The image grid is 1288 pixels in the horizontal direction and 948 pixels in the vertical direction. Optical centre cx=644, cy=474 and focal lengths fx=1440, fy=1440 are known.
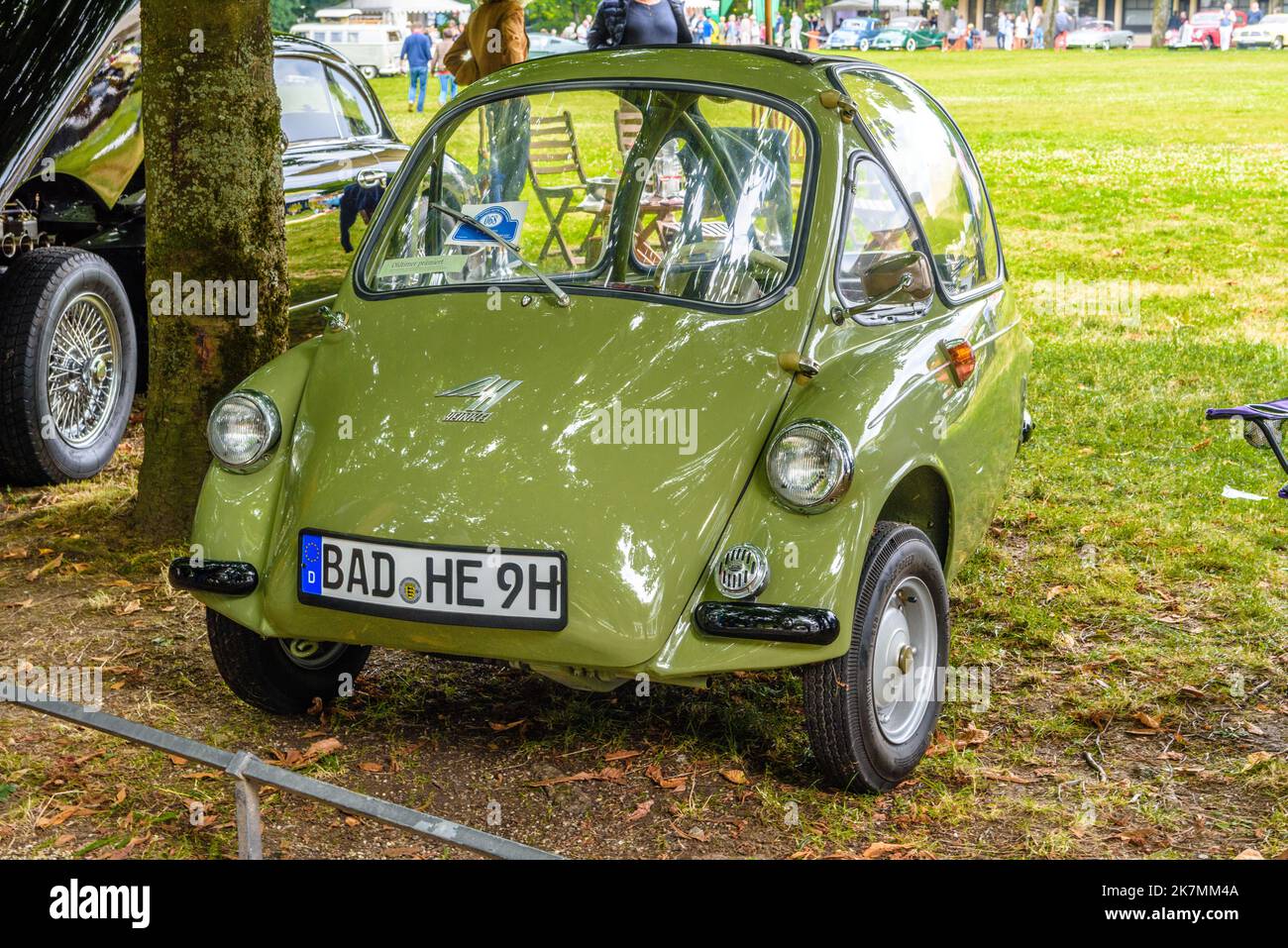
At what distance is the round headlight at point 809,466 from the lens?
11.4 feet

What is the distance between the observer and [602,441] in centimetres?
363

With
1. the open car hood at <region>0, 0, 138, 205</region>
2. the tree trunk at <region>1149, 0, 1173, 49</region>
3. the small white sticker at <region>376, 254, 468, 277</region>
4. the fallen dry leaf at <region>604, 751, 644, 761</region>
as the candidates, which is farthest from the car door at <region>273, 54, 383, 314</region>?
the tree trunk at <region>1149, 0, 1173, 49</region>

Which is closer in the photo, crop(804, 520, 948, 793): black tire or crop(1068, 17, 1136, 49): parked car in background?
crop(804, 520, 948, 793): black tire

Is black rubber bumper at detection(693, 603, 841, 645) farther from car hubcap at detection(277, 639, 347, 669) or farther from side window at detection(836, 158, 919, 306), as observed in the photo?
car hubcap at detection(277, 639, 347, 669)

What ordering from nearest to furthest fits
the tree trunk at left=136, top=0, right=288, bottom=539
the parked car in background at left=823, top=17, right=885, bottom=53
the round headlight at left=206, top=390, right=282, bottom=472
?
the round headlight at left=206, top=390, right=282, bottom=472
the tree trunk at left=136, top=0, right=288, bottom=539
the parked car in background at left=823, top=17, right=885, bottom=53

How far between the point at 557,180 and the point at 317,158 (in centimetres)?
391

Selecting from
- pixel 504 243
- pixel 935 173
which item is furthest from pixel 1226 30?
pixel 504 243

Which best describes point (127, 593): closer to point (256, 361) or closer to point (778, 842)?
Answer: point (256, 361)

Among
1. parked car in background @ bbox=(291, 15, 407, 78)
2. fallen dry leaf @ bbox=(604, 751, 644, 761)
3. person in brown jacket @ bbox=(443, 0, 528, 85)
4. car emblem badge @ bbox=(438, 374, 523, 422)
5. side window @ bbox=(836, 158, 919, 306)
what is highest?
parked car in background @ bbox=(291, 15, 407, 78)

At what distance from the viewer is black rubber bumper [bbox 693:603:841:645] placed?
3338 millimetres

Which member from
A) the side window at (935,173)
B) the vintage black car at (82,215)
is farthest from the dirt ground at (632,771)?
the vintage black car at (82,215)

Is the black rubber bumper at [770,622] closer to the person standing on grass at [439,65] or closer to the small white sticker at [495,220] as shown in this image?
the small white sticker at [495,220]

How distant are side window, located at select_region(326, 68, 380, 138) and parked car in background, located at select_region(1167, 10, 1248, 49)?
49806mm

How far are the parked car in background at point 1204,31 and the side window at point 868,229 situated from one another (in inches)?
2088
